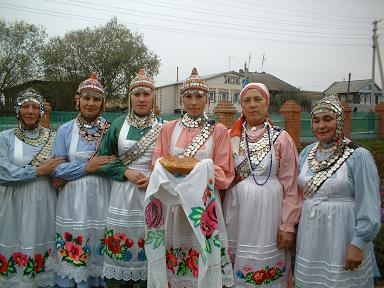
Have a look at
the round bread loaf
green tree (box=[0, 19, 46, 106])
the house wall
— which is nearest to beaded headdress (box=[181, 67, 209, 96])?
the round bread loaf

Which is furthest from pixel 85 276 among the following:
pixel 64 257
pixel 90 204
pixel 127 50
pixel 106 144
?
pixel 127 50

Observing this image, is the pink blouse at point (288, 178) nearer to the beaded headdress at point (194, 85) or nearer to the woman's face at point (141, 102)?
the beaded headdress at point (194, 85)

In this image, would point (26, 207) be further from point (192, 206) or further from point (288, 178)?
point (288, 178)

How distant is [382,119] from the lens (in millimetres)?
17875

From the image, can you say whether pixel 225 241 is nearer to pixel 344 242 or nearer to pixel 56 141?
pixel 344 242

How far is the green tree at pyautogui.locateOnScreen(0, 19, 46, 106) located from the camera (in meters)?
28.7

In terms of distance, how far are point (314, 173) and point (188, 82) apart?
1.38m

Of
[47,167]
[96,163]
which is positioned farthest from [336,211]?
[47,167]

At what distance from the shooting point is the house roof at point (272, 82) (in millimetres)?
52250

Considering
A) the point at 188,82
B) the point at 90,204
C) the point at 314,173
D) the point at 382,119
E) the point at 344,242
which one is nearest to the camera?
the point at 344,242

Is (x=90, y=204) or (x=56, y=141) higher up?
(x=56, y=141)

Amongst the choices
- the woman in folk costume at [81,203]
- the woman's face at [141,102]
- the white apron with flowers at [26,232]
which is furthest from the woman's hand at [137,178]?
the white apron with flowers at [26,232]

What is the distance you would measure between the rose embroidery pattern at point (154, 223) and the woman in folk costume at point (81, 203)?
2.56ft

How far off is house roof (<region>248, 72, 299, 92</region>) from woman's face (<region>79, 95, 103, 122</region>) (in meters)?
49.0
